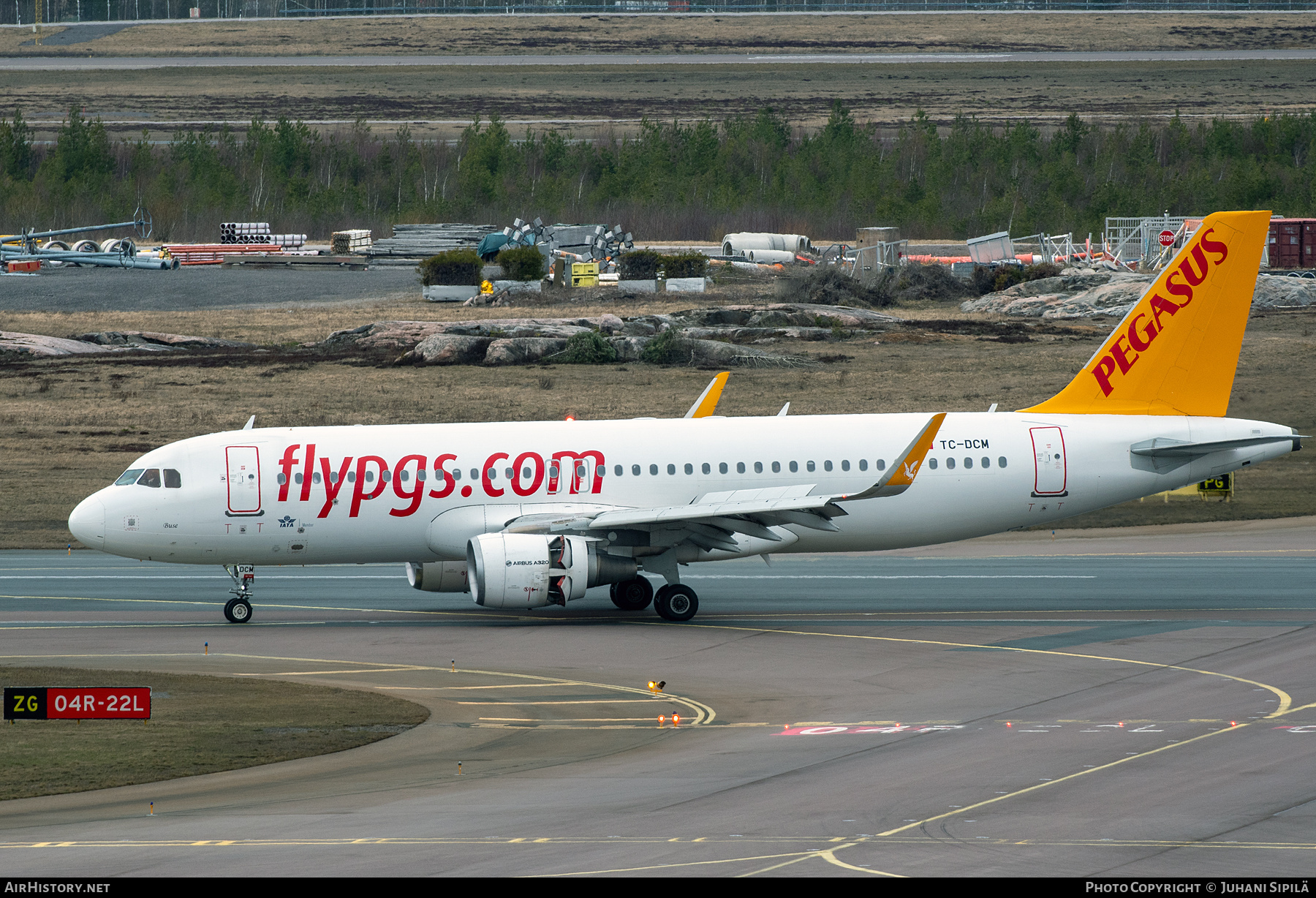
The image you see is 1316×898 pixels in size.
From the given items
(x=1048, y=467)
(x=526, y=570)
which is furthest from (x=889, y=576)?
(x=526, y=570)

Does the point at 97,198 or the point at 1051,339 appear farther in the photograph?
the point at 97,198

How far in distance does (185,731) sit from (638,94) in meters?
162

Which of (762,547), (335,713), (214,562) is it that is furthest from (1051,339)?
(335,713)

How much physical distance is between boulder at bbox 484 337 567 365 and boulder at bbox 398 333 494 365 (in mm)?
529

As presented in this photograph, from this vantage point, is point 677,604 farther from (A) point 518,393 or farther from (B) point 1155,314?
(A) point 518,393

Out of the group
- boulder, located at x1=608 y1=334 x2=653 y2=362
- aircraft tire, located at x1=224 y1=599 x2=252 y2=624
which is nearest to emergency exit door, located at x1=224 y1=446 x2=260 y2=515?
aircraft tire, located at x1=224 y1=599 x2=252 y2=624

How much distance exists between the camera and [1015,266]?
96.6 m

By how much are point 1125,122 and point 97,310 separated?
102242 millimetres

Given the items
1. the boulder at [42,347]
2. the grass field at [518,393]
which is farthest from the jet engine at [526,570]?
the boulder at [42,347]

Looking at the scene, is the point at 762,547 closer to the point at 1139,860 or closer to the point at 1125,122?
the point at 1139,860

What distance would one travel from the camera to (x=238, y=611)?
34938 millimetres

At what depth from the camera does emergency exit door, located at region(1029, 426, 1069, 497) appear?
36.4m

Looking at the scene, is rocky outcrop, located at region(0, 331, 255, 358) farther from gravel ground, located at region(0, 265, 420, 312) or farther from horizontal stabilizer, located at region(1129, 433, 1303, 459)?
horizontal stabilizer, located at region(1129, 433, 1303, 459)

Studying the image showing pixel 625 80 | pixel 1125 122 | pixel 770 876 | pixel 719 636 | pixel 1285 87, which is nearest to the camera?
pixel 770 876
